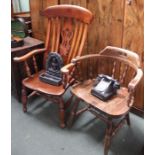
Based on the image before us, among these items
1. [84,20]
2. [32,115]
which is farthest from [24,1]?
[32,115]

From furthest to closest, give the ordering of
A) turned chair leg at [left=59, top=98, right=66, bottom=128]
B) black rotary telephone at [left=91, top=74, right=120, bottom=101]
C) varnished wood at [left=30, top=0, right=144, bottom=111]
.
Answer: turned chair leg at [left=59, top=98, right=66, bottom=128]
varnished wood at [left=30, top=0, right=144, bottom=111]
black rotary telephone at [left=91, top=74, right=120, bottom=101]

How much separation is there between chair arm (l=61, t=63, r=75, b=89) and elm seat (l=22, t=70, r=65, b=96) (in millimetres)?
68

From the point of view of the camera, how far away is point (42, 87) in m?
1.90

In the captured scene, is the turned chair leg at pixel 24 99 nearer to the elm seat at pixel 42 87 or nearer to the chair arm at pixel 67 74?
the elm seat at pixel 42 87

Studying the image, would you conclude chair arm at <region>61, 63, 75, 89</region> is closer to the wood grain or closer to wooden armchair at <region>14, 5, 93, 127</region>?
wooden armchair at <region>14, 5, 93, 127</region>

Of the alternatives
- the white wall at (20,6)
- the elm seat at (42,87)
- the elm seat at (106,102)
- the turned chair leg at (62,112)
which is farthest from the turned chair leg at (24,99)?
the white wall at (20,6)

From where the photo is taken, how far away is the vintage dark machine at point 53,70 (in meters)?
1.94

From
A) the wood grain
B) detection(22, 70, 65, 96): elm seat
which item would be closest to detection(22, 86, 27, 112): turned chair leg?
detection(22, 70, 65, 96): elm seat

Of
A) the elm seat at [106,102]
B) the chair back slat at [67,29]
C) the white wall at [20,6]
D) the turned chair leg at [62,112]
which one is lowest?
the turned chair leg at [62,112]

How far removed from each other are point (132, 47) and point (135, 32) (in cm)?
14

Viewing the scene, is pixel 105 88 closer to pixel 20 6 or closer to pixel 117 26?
A: pixel 117 26

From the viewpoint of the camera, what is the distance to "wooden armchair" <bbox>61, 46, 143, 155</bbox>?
1.54 meters

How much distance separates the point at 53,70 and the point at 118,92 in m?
A: 0.66

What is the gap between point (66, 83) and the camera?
1.82 meters
